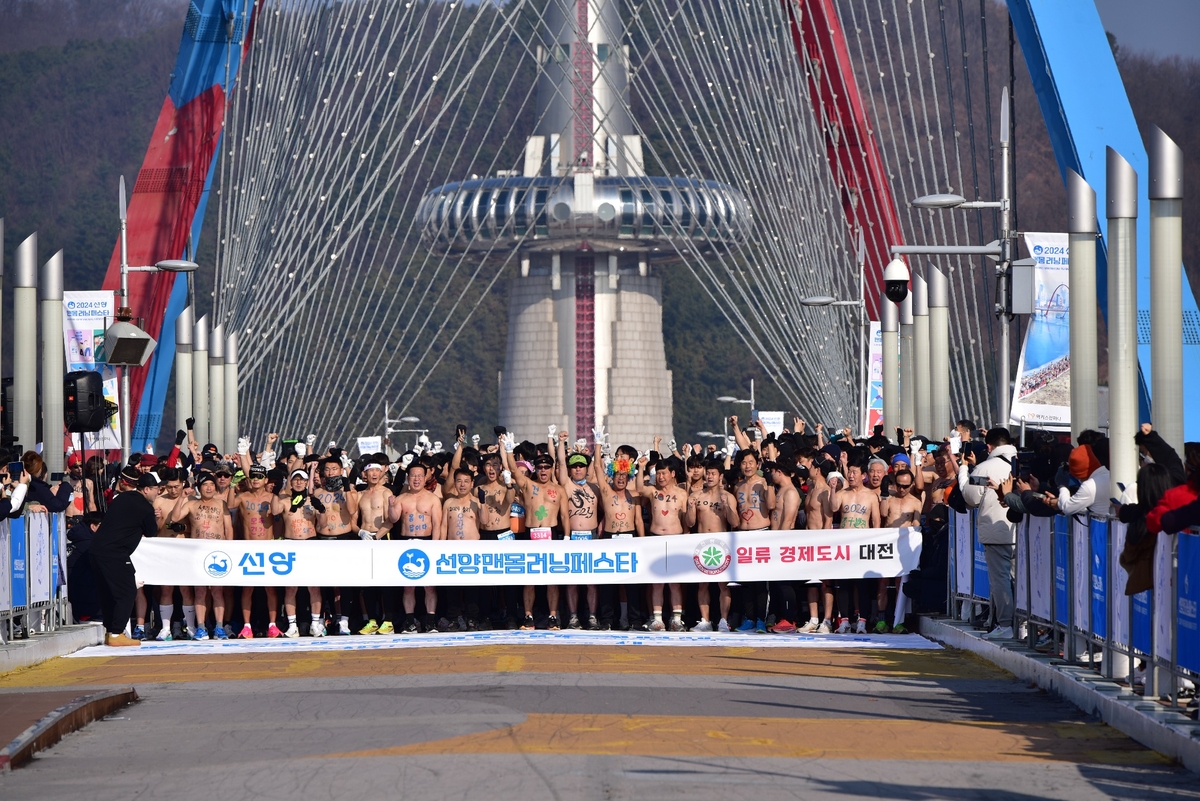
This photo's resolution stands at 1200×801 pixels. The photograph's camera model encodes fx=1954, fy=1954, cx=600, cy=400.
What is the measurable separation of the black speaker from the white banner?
10.1ft

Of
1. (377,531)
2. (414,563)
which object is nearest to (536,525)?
(414,563)

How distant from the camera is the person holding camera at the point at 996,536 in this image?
16.0 meters

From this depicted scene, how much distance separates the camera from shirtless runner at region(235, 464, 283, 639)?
19.3 m

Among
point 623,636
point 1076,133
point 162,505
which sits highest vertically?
point 1076,133

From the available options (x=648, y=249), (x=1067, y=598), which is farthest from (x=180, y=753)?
(x=648, y=249)

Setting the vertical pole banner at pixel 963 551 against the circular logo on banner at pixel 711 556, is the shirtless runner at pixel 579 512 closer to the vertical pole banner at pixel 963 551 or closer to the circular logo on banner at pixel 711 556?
the circular logo on banner at pixel 711 556

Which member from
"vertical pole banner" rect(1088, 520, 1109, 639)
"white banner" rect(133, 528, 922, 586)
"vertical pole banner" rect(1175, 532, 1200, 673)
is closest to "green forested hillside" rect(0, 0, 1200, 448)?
"white banner" rect(133, 528, 922, 586)

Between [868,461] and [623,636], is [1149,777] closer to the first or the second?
[623,636]

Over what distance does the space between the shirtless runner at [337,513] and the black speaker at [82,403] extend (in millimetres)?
3458

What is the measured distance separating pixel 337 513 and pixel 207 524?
1295mm

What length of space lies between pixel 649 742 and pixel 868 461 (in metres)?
11.2

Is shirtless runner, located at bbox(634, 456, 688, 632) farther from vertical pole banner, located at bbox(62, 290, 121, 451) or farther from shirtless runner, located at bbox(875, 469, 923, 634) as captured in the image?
vertical pole banner, located at bbox(62, 290, 121, 451)

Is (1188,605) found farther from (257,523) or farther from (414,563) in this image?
(257,523)

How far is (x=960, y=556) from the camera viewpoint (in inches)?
706
